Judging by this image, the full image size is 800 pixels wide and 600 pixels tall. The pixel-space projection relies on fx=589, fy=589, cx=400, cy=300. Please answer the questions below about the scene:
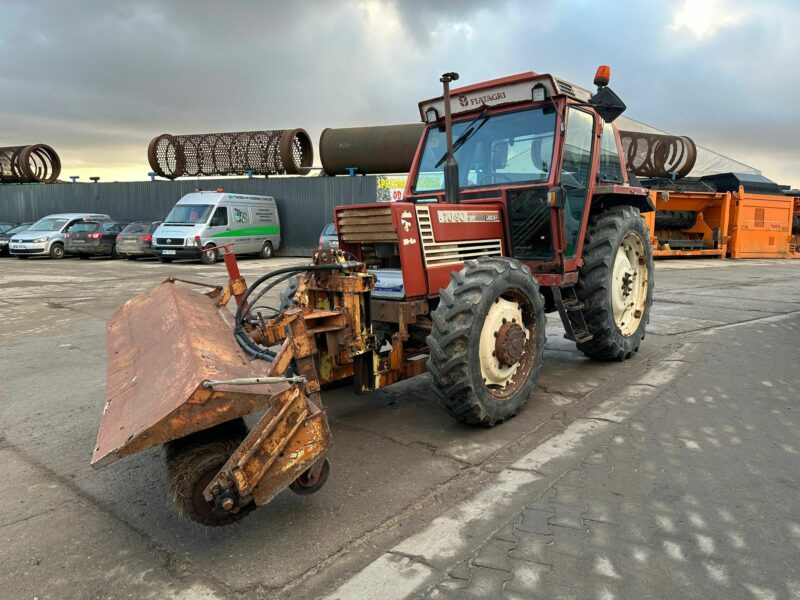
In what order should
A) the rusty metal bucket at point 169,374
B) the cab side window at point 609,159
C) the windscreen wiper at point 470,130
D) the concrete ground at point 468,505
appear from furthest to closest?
the cab side window at point 609,159 → the windscreen wiper at point 470,130 → the concrete ground at point 468,505 → the rusty metal bucket at point 169,374

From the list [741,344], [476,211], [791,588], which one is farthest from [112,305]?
[791,588]

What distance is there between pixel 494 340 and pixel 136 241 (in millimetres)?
19228

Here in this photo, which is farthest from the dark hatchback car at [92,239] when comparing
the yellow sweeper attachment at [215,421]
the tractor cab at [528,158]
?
the yellow sweeper attachment at [215,421]

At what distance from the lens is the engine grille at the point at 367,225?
412cm

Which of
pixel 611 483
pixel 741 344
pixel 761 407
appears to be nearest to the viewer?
pixel 611 483

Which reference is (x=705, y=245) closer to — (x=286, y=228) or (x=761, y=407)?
(x=286, y=228)

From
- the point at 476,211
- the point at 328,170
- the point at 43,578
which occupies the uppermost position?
the point at 328,170

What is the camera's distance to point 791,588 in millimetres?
2367

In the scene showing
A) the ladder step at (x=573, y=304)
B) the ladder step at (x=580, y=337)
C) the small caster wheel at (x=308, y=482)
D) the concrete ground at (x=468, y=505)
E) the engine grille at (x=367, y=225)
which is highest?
the engine grille at (x=367, y=225)

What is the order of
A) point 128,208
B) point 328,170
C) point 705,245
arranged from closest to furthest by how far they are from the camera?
point 705,245 < point 328,170 < point 128,208

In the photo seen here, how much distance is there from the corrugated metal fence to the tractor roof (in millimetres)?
15993

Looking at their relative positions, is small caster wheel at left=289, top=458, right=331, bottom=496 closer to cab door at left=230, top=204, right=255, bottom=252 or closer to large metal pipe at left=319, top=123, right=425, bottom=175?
cab door at left=230, top=204, right=255, bottom=252

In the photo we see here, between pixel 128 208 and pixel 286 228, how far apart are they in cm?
922

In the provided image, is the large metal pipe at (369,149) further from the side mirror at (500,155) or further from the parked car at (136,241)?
the side mirror at (500,155)
